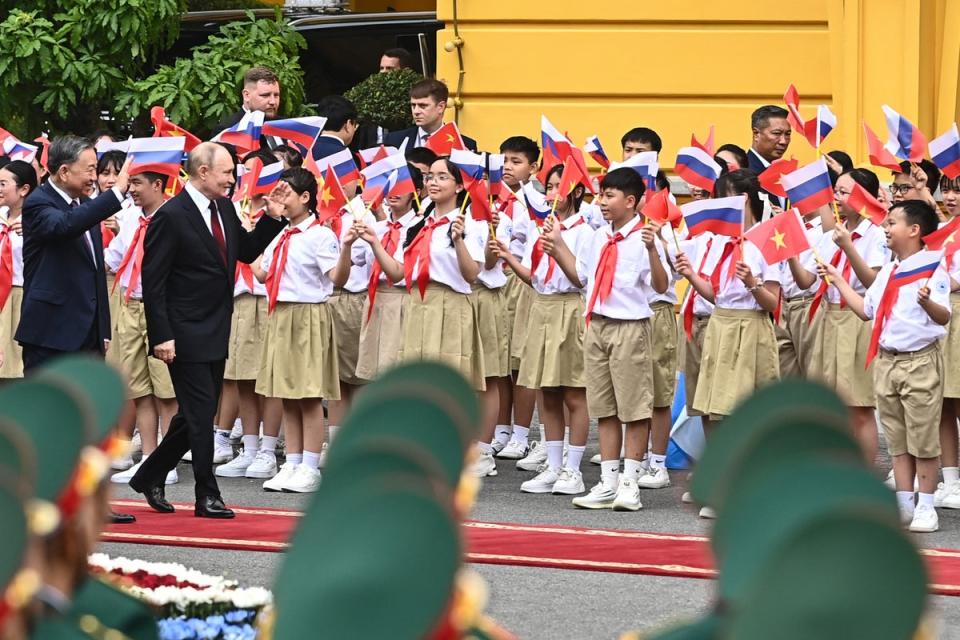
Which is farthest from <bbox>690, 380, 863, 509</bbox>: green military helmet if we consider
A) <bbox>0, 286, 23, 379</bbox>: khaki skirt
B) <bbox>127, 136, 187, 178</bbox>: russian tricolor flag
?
<bbox>0, 286, 23, 379</bbox>: khaki skirt

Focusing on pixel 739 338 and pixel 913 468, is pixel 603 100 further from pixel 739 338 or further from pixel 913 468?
pixel 913 468

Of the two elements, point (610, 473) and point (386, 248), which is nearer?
point (610, 473)

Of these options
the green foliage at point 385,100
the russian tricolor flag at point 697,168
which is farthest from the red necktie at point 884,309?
the green foliage at point 385,100

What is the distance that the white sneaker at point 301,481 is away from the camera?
31.4ft

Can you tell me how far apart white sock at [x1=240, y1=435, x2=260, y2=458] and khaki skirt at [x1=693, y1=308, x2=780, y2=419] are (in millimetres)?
2921

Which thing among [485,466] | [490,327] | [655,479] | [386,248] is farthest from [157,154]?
[655,479]

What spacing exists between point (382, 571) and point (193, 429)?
5.97m

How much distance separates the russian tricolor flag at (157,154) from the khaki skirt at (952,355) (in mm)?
4189

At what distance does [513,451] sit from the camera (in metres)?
10.9

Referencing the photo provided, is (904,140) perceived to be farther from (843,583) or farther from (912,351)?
(843,583)

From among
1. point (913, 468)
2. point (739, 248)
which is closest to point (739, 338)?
point (739, 248)

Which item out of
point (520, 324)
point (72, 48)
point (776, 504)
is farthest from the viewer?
point (72, 48)

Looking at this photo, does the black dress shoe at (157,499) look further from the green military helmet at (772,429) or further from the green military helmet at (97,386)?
the green military helmet at (772,429)

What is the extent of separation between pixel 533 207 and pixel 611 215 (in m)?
1.47
